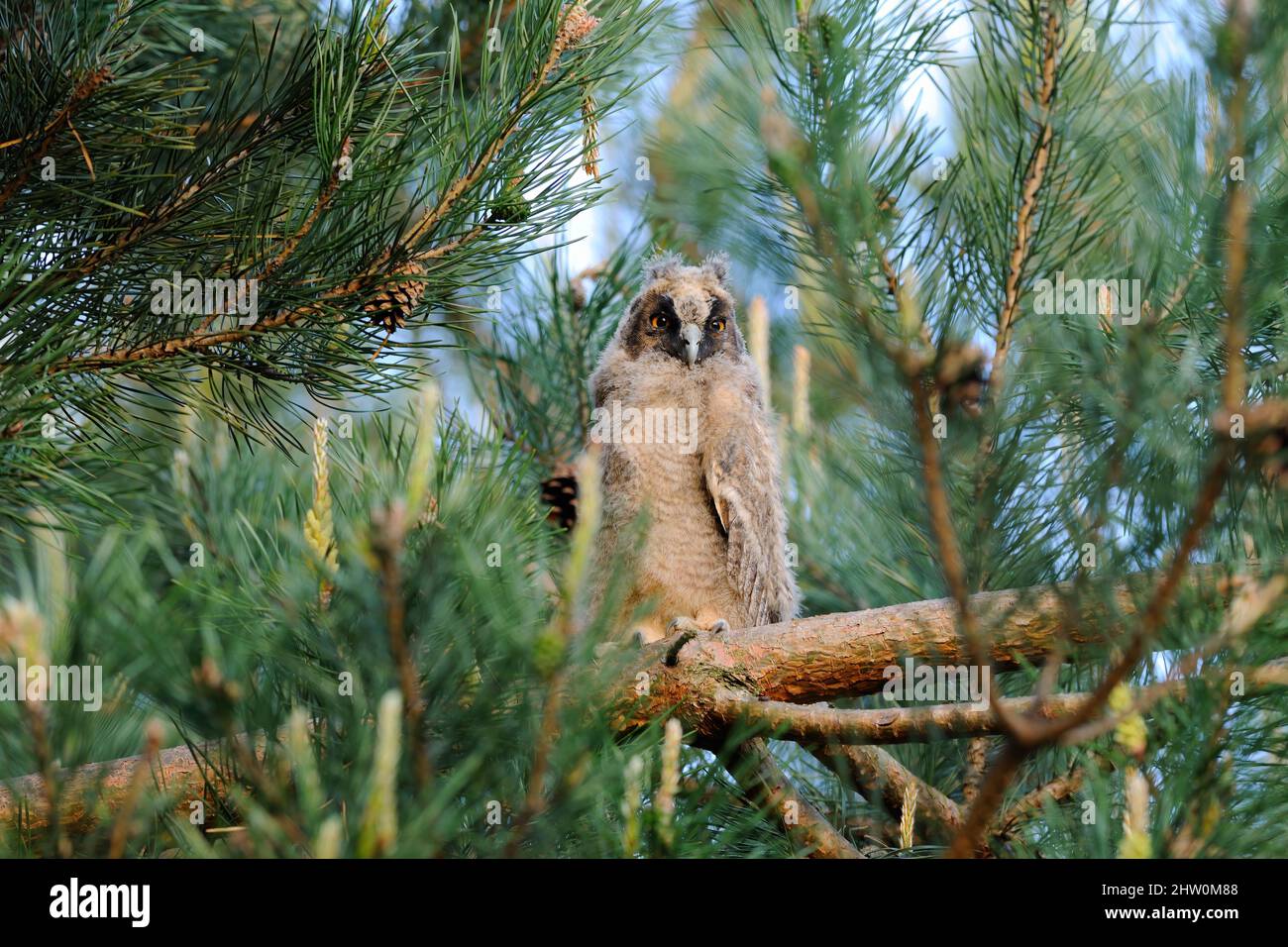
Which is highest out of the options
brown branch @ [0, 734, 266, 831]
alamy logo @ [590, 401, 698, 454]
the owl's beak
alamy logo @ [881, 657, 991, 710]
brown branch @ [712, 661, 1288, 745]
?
the owl's beak

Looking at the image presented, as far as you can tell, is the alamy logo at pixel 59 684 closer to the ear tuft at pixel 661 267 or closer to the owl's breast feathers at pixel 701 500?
the owl's breast feathers at pixel 701 500

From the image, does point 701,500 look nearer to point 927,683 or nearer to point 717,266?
point 717,266

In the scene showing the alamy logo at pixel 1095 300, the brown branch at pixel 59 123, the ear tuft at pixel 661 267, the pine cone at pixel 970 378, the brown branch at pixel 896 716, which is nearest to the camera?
the brown branch at pixel 896 716

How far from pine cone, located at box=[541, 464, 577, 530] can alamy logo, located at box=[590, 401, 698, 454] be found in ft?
0.57

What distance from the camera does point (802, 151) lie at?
1631 millimetres

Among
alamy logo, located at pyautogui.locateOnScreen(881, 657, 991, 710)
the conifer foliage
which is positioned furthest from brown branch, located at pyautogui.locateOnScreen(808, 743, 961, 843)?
alamy logo, located at pyautogui.locateOnScreen(881, 657, 991, 710)

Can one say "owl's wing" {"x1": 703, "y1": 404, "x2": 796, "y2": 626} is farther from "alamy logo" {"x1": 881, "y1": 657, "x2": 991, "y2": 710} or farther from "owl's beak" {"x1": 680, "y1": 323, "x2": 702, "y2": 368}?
"alamy logo" {"x1": 881, "y1": 657, "x2": 991, "y2": 710}

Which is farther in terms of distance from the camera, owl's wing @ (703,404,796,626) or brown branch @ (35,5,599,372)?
owl's wing @ (703,404,796,626)

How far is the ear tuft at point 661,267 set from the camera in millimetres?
4028

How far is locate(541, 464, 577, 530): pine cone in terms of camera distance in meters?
3.53

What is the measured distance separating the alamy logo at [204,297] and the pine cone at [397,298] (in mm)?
224

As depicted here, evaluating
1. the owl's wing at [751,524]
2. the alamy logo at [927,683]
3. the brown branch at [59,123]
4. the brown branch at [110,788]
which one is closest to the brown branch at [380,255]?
the brown branch at [59,123]

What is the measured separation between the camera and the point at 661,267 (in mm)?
4039
